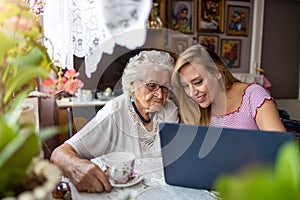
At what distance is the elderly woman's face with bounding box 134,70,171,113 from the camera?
134 centimetres

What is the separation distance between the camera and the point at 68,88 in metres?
0.67

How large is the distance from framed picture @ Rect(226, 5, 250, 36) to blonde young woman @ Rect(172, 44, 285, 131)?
249 cm

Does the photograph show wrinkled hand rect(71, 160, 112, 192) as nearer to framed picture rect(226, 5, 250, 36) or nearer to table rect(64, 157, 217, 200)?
table rect(64, 157, 217, 200)

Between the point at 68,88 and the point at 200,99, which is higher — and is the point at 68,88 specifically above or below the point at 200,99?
above

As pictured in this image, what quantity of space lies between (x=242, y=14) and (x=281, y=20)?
60 cm

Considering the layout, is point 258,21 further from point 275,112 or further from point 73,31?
point 73,31

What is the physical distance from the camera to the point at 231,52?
Answer: 3777 millimetres

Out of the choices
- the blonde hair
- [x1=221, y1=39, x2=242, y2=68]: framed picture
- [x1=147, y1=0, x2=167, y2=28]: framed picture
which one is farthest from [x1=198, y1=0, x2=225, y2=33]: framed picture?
the blonde hair

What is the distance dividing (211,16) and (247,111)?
8.31 feet

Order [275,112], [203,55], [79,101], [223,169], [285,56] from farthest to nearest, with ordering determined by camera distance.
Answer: [285,56], [79,101], [203,55], [275,112], [223,169]

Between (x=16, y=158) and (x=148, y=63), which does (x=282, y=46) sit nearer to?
(x=148, y=63)

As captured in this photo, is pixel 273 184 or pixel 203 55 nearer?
pixel 273 184

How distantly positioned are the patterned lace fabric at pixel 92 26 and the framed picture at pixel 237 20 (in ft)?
9.63

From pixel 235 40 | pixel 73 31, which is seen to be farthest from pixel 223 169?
pixel 235 40
